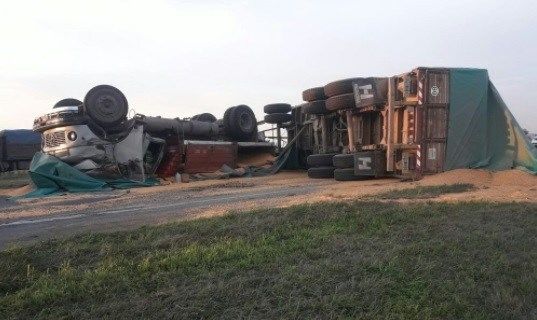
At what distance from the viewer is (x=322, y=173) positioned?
12.6m

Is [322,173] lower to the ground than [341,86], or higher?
lower

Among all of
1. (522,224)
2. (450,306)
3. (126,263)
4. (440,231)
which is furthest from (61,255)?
(522,224)

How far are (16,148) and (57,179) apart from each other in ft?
59.7

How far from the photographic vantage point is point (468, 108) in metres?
10.2

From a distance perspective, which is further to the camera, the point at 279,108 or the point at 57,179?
the point at 279,108

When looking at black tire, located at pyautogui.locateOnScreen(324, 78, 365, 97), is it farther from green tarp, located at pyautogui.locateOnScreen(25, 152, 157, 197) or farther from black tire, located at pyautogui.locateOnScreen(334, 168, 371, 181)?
A: green tarp, located at pyautogui.locateOnScreen(25, 152, 157, 197)

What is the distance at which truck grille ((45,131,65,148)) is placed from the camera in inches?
507

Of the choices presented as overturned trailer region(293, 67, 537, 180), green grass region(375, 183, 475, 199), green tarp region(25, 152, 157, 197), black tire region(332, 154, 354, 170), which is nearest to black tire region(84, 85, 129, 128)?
green tarp region(25, 152, 157, 197)

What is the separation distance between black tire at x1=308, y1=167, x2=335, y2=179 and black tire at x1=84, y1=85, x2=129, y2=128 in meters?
5.12

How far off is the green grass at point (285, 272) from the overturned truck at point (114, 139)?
28.0 ft

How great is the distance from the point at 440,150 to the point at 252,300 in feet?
27.1

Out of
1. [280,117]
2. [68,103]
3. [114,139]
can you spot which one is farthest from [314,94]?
[68,103]

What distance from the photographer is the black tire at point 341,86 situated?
11.2 m

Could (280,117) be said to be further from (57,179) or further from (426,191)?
(426,191)
